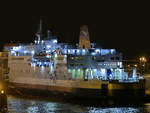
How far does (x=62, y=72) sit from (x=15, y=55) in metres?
12.4

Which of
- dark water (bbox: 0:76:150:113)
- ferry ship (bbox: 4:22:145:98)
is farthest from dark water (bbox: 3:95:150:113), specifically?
ferry ship (bbox: 4:22:145:98)

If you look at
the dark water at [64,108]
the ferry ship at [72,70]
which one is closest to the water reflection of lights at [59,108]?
the dark water at [64,108]

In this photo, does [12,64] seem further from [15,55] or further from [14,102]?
[14,102]

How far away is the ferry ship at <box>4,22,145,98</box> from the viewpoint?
138 ft

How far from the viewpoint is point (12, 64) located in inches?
2215

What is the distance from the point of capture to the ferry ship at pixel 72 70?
42062 millimetres

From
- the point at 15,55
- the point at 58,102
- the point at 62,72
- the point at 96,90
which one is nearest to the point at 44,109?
the point at 58,102

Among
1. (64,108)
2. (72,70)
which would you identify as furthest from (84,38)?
(64,108)

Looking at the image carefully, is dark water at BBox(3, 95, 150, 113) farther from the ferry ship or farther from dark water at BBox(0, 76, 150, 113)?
the ferry ship

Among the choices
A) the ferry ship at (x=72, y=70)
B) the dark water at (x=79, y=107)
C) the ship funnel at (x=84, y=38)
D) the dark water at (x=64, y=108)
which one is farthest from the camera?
the ship funnel at (x=84, y=38)

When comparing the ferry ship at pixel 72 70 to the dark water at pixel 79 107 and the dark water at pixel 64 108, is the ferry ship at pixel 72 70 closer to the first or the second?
the dark water at pixel 79 107

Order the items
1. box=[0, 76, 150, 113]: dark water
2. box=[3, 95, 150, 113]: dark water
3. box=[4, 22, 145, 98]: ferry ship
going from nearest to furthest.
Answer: box=[3, 95, 150, 113]: dark water
box=[0, 76, 150, 113]: dark water
box=[4, 22, 145, 98]: ferry ship

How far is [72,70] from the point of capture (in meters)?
45.8

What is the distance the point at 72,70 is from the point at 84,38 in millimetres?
6151
